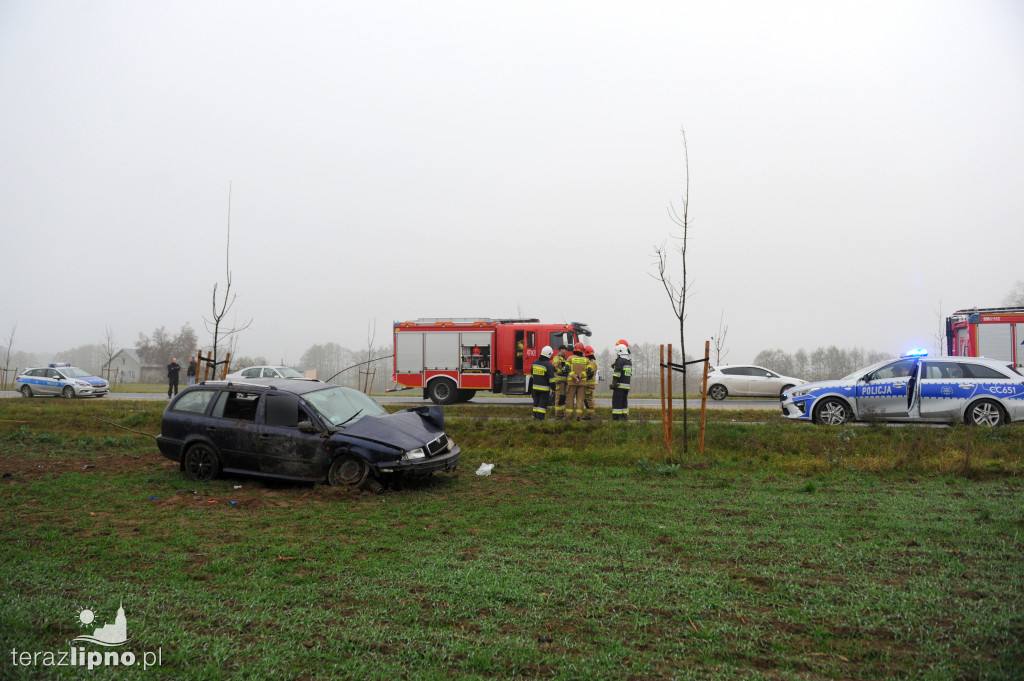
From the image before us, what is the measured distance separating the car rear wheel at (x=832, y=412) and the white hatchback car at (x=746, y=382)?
34.1 feet

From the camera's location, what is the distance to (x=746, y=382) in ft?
76.7

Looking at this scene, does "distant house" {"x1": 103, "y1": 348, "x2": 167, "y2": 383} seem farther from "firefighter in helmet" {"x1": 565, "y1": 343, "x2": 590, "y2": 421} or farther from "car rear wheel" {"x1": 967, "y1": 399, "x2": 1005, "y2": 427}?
"car rear wheel" {"x1": 967, "y1": 399, "x2": 1005, "y2": 427}

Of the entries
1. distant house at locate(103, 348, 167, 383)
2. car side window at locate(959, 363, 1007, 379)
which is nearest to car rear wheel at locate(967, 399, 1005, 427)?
Result: car side window at locate(959, 363, 1007, 379)

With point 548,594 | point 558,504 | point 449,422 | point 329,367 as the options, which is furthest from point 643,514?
point 329,367

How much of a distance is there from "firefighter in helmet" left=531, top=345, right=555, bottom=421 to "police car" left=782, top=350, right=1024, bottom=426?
18.0 ft

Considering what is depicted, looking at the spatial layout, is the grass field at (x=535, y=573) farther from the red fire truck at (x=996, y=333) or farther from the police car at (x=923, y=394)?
the red fire truck at (x=996, y=333)

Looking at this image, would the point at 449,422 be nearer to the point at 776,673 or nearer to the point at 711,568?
the point at 711,568

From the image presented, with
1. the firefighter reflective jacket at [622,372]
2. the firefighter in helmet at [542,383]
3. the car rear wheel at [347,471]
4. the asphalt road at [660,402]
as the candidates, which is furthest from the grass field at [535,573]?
the asphalt road at [660,402]

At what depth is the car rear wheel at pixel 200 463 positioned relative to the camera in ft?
28.1

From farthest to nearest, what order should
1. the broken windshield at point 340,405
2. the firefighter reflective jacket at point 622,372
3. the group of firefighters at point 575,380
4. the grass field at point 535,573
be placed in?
the group of firefighters at point 575,380, the firefighter reflective jacket at point 622,372, the broken windshield at point 340,405, the grass field at point 535,573

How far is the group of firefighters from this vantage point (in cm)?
1433

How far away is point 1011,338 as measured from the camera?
1764 centimetres

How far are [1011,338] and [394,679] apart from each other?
20.8m

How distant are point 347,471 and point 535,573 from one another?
4048mm
